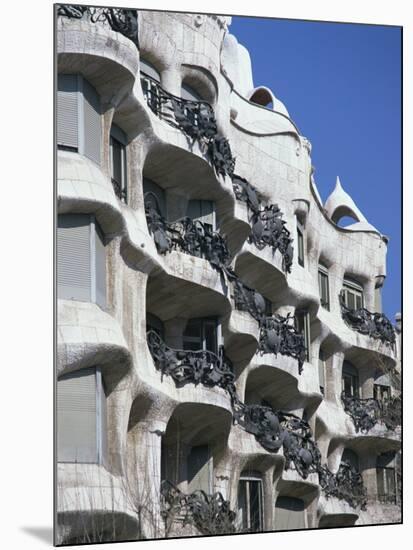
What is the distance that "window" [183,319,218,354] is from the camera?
17438 mm

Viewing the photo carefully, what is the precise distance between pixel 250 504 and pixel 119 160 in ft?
12.7

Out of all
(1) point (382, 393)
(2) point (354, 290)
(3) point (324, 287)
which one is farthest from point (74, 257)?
(1) point (382, 393)

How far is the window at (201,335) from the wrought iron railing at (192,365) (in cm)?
6

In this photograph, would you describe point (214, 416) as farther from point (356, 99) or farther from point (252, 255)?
point (356, 99)

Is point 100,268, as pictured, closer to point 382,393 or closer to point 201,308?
point 201,308

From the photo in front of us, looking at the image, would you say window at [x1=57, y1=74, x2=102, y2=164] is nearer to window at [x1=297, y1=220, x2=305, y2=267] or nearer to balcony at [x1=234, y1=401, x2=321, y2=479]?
window at [x1=297, y1=220, x2=305, y2=267]

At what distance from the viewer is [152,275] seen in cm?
1725

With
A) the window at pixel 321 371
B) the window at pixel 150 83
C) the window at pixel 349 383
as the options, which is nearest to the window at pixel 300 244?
the window at pixel 321 371

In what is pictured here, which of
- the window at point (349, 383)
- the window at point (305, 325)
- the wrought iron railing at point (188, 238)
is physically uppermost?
the wrought iron railing at point (188, 238)

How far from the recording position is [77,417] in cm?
1547

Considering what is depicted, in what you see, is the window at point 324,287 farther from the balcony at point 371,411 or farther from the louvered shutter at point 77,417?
the louvered shutter at point 77,417

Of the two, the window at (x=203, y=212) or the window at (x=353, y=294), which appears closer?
the window at (x=203, y=212)

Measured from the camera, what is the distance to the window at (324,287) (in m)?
19.1

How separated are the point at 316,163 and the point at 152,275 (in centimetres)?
248
